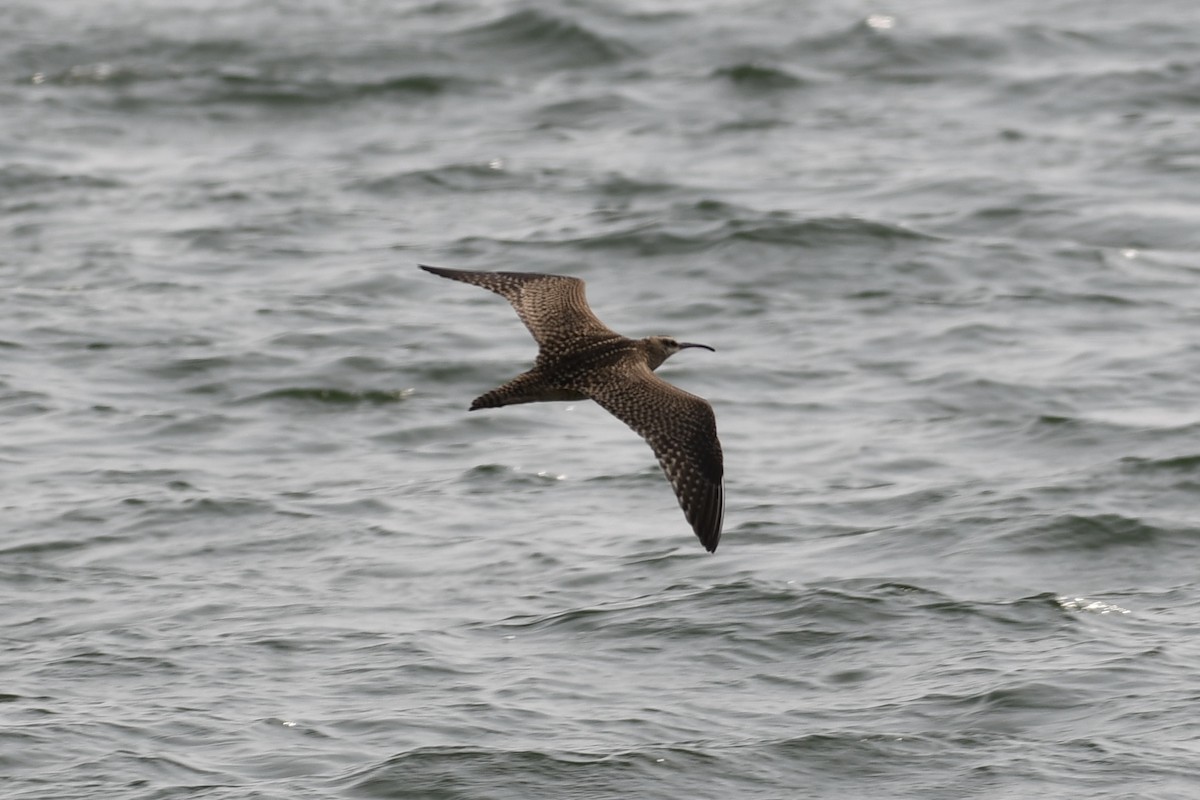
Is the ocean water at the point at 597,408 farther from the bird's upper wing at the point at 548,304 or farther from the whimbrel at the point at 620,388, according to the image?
the bird's upper wing at the point at 548,304

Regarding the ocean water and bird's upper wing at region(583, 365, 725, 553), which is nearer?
bird's upper wing at region(583, 365, 725, 553)

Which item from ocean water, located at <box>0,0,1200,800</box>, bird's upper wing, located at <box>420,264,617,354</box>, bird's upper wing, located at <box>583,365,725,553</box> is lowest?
ocean water, located at <box>0,0,1200,800</box>

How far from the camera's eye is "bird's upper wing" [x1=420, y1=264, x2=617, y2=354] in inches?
402

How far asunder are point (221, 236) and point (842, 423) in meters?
6.25

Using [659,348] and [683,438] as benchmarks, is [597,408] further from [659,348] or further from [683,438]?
[683,438]

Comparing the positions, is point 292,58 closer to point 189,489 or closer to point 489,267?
point 489,267

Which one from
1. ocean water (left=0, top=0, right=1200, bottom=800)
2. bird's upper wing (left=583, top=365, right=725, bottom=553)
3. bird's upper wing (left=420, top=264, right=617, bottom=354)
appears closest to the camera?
bird's upper wing (left=583, top=365, right=725, bottom=553)

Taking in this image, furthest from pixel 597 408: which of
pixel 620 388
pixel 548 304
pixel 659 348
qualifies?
pixel 620 388

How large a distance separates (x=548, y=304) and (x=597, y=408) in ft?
13.7

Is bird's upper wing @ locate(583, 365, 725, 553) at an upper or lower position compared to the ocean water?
upper

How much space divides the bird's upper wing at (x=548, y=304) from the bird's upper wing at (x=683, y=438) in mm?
694

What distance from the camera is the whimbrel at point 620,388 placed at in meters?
9.18

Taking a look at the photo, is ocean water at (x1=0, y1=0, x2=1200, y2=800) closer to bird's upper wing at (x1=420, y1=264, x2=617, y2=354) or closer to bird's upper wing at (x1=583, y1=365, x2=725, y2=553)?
bird's upper wing at (x1=583, y1=365, x2=725, y2=553)

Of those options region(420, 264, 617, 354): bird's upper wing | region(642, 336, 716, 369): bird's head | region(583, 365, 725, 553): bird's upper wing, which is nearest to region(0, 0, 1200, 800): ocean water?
region(583, 365, 725, 553): bird's upper wing
